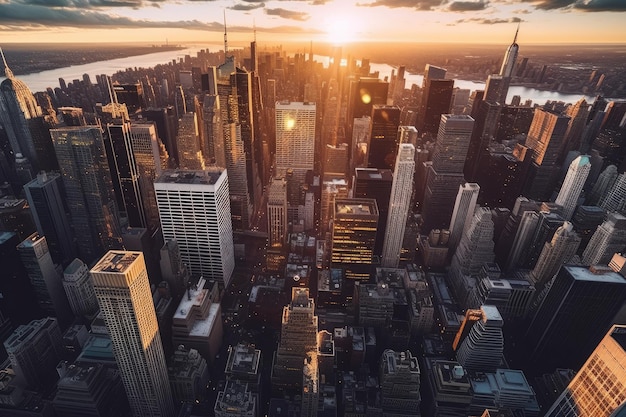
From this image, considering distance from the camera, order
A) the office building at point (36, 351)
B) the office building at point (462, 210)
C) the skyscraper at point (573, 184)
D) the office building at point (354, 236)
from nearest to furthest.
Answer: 1. the office building at point (36, 351)
2. the office building at point (354, 236)
3. the skyscraper at point (573, 184)
4. the office building at point (462, 210)

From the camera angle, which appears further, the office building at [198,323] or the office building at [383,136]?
the office building at [383,136]

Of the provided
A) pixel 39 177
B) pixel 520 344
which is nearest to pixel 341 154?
pixel 520 344

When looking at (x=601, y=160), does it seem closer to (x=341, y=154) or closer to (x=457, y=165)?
(x=457, y=165)

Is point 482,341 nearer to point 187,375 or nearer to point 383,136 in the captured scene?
point 187,375

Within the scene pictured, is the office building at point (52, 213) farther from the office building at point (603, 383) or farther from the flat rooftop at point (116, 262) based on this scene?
the office building at point (603, 383)

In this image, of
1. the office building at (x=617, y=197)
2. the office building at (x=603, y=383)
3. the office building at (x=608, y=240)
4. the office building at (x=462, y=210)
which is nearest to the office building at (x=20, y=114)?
the office building at (x=462, y=210)

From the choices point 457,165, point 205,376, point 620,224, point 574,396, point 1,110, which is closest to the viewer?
point 574,396

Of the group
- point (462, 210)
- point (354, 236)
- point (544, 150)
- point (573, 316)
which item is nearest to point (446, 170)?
point (462, 210)
